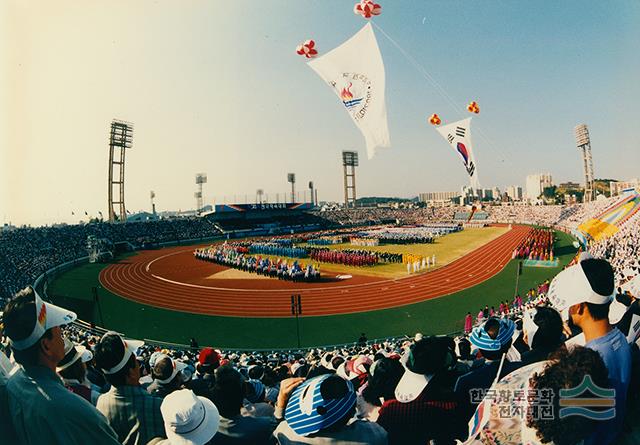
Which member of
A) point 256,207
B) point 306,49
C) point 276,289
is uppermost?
point 306,49

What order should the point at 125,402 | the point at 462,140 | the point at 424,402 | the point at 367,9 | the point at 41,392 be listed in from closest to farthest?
the point at 41,392, the point at 424,402, the point at 125,402, the point at 367,9, the point at 462,140

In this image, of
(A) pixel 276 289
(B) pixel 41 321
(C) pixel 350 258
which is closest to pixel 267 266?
(A) pixel 276 289

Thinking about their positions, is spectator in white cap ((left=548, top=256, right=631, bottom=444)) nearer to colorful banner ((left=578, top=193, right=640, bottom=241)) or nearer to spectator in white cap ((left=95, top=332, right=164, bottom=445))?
spectator in white cap ((left=95, top=332, right=164, bottom=445))

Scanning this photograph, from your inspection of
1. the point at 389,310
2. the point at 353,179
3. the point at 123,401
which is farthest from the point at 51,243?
the point at 353,179

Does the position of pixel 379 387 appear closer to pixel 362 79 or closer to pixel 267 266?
pixel 362 79

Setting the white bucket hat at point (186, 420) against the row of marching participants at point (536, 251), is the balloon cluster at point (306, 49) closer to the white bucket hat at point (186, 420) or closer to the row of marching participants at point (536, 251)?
the white bucket hat at point (186, 420)
